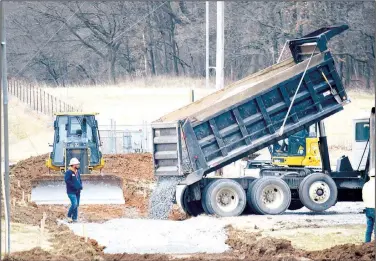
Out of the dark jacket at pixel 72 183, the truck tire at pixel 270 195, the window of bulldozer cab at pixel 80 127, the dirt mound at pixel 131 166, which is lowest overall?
the truck tire at pixel 270 195

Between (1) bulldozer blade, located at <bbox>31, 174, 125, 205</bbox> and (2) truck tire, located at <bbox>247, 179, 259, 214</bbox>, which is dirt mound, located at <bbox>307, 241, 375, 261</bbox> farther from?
(1) bulldozer blade, located at <bbox>31, 174, 125, 205</bbox>

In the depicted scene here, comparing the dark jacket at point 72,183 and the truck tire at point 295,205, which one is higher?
the dark jacket at point 72,183

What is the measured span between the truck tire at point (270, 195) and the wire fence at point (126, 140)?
29.6 meters

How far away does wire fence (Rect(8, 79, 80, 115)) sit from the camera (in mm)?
64875

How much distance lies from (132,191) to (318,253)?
1674 centimetres

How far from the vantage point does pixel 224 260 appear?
1695 centimetres

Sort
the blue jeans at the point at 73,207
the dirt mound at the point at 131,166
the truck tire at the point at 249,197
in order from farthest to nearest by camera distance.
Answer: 1. the dirt mound at the point at 131,166
2. the truck tire at the point at 249,197
3. the blue jeans at the point at 73,207

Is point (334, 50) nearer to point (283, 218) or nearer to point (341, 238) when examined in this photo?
point (283, 218)

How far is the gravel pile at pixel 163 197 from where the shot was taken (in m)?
25.4

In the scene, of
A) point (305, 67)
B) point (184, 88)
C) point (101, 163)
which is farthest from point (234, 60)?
point (305, 67)

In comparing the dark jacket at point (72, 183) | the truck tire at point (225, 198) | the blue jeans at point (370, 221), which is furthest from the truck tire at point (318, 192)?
the blue jeans at point (370, 221)

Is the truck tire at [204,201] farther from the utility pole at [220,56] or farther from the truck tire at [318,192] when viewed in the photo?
the utility pole at [220,56]

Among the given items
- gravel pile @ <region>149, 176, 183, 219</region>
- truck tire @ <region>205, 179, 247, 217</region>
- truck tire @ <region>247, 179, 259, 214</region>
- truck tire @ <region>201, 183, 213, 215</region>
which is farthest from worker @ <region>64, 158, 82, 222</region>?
truck tire @ <region>247, 179, 259, 214</region>

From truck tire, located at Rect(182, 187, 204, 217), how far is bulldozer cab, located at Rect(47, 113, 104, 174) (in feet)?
29.1
